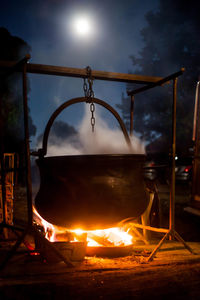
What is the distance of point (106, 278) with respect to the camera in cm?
250

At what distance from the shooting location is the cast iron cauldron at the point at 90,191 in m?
2.51

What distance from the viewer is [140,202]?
9.01 ft

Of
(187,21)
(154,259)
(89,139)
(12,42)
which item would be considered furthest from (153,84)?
A: (187,21)

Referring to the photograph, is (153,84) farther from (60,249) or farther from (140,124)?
(140,124)

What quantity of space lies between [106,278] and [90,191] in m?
0.86

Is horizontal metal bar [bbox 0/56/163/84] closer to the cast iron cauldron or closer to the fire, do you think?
the cast iron cauldron

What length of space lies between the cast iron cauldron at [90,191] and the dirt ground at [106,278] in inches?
19.9

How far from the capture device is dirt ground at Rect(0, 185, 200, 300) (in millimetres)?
2242

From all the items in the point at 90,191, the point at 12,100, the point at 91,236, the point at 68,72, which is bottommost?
the point at 91,236

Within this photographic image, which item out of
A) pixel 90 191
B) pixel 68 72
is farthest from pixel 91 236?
pixel 68 72

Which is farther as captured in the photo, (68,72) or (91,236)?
(91,236)

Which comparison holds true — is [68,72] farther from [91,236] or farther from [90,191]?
[91,236]

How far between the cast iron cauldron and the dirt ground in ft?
1.66

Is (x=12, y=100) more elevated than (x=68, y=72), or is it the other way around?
(x=12, y=100)
